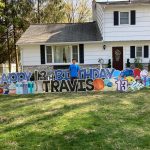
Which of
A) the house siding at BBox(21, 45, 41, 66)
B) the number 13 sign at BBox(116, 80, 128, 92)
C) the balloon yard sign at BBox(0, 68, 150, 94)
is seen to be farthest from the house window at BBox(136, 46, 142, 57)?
the number 13 sign at BBox(116, 80, 128, 92)

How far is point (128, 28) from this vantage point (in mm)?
28000

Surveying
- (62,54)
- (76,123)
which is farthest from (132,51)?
(76,123)

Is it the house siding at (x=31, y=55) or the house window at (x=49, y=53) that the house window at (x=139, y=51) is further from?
the house siding at (x=31, y=55)

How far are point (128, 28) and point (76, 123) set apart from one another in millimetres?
19260

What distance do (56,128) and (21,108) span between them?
366 cm

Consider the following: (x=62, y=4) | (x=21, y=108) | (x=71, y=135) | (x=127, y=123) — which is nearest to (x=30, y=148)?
(x=71, y=135)

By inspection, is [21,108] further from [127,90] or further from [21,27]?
[21,27]

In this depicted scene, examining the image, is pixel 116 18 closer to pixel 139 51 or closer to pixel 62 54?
pixel 139 51

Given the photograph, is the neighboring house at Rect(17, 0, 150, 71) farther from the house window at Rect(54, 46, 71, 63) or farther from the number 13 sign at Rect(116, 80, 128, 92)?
the number 13 sign at Rect(116, 80, 128, 92)

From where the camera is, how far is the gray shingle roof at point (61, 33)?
1127 inches

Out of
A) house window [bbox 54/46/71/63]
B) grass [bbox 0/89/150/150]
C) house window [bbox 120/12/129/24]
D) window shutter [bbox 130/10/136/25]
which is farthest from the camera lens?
house window [bbox 54/46/71/63]

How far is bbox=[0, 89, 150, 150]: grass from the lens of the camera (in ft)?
26.5

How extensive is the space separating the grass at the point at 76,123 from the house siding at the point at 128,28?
13.6 m

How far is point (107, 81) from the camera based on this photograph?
17.2 meters
